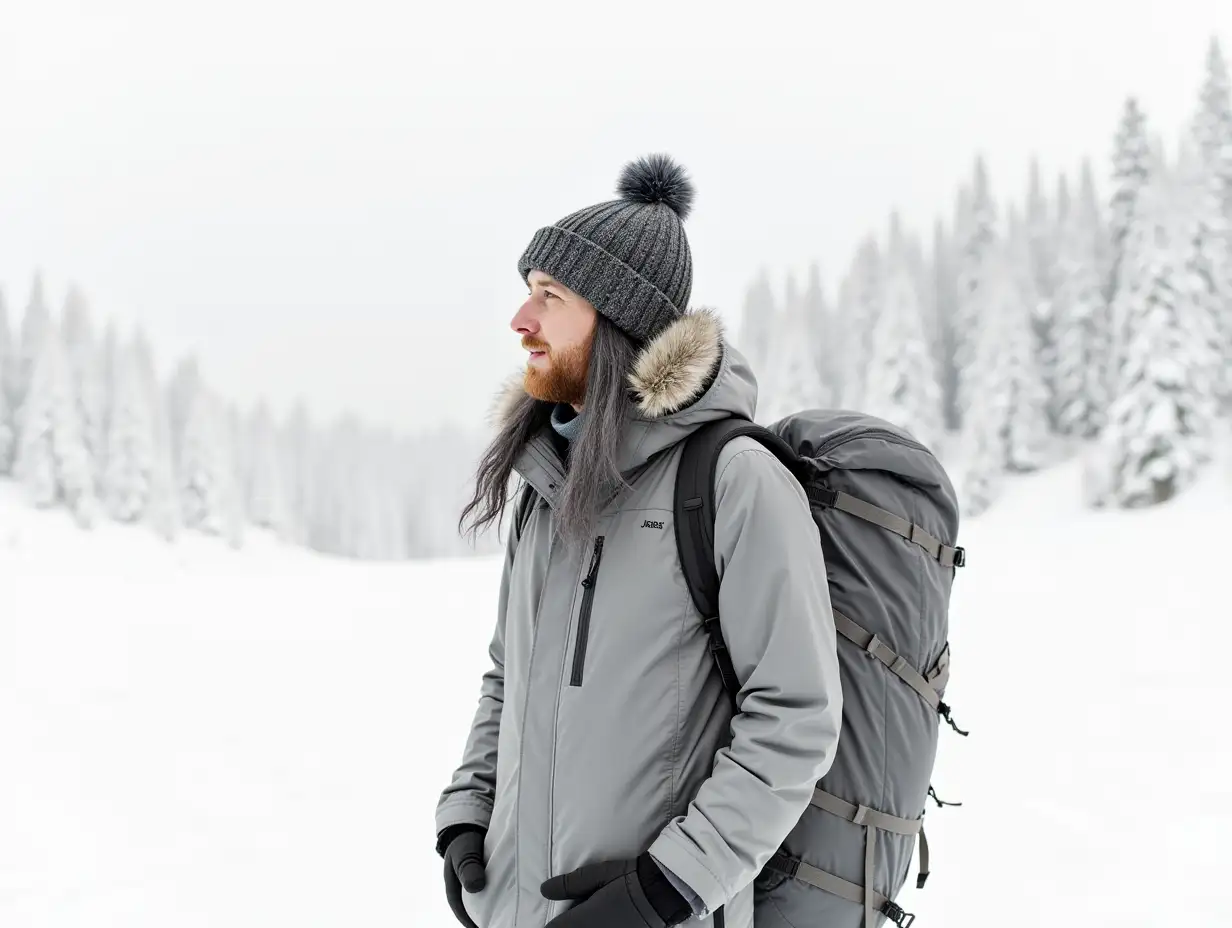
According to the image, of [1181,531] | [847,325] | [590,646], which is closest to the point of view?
[590,646]

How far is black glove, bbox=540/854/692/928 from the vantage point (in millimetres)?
2145

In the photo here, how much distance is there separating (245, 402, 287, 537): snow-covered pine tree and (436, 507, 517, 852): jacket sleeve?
6636 cm

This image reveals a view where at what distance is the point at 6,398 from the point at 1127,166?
5402cm

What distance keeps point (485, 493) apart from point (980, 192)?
47672 mm

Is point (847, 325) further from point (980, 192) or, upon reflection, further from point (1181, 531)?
point (1181, 531)

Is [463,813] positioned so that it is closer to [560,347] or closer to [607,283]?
[560,347]

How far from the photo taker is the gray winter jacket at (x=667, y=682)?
214cm

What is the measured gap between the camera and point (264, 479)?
66000mm

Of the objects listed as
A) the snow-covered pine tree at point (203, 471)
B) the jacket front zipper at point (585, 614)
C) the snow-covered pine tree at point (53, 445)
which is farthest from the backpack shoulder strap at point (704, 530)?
the snow-covered pine tree at point (203, 471)

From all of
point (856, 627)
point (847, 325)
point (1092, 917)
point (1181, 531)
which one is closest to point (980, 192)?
point (847, 325)

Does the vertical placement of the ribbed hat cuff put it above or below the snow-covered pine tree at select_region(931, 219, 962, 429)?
below

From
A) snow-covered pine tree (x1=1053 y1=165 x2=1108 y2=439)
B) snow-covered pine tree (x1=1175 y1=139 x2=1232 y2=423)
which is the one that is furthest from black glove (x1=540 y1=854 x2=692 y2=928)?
snow-covered pine tree (x1=1053 y1=165 x2=1108 y2=439)

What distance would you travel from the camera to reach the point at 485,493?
2.87m

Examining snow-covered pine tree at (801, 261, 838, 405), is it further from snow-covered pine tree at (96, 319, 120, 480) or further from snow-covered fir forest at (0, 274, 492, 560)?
snow-covered pine tree at (96, 319, 120, 480)
